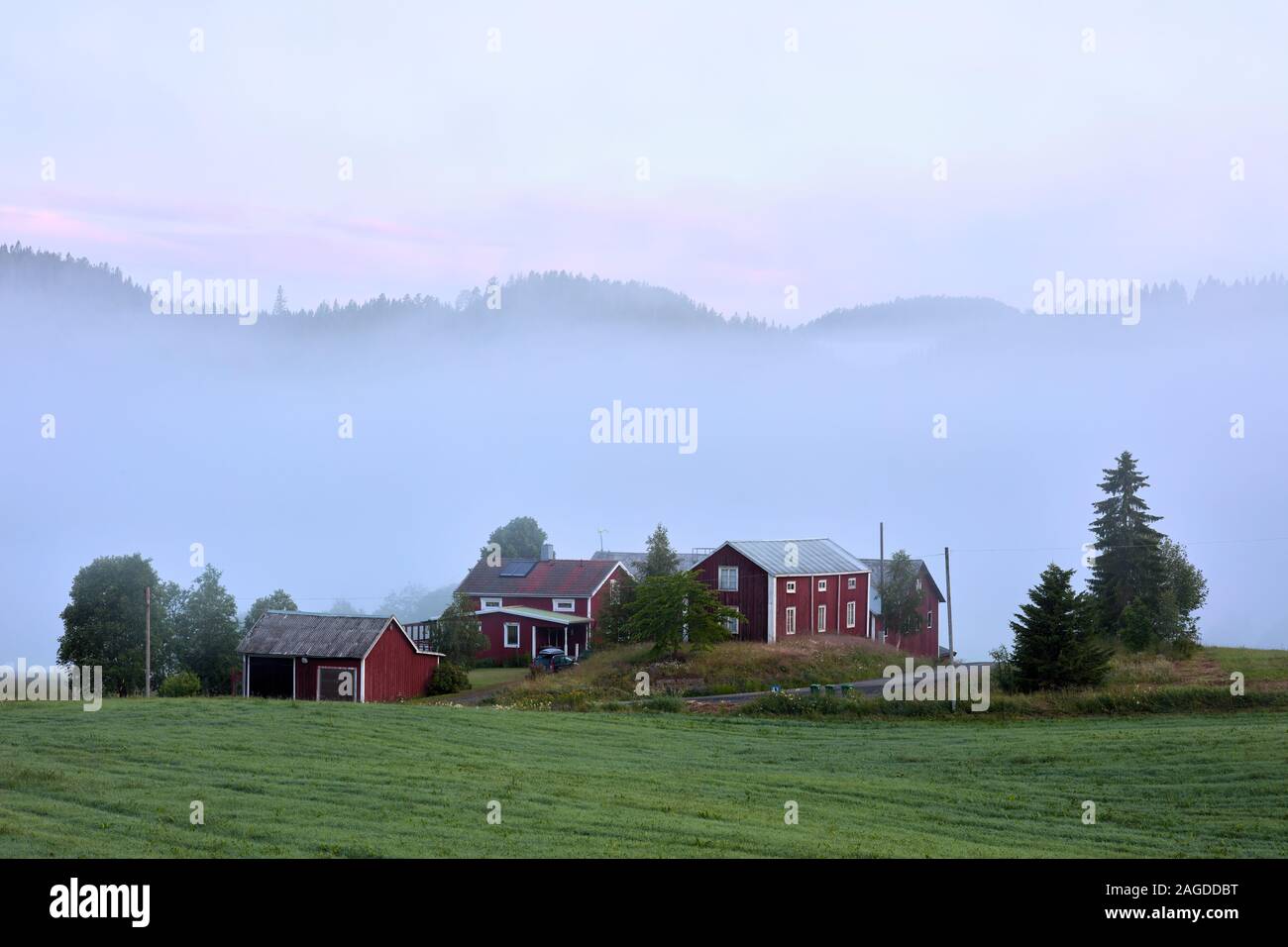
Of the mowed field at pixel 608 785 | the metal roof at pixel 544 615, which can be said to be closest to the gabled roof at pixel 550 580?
the metal roof at pixel 544 615

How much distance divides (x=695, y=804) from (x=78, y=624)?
5385cm

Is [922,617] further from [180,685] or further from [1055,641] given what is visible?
[180,685]

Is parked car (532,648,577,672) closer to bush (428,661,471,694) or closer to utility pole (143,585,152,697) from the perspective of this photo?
bush (428,661,471,694)

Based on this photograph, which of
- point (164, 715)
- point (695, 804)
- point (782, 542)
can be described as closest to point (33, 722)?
point (164, 715)

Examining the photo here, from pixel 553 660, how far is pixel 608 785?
149 ft

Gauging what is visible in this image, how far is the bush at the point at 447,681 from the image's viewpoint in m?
58.3

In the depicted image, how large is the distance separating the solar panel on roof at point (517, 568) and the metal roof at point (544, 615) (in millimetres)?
5344

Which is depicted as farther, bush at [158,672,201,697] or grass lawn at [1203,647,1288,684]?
bush at [158,672,201,697]

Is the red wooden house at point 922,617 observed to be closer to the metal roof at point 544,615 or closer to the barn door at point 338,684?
the metal roof at point 544,615

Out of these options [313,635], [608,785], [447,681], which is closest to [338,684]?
[313,635]

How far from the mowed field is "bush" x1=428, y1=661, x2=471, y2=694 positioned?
711 inches

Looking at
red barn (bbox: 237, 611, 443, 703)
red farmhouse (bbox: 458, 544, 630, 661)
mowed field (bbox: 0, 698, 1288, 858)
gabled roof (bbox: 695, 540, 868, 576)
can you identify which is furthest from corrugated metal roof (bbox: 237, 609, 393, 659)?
gabled roof (bbox: 695, 540, 868, 576)

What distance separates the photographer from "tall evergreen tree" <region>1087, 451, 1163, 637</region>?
62.4 m
